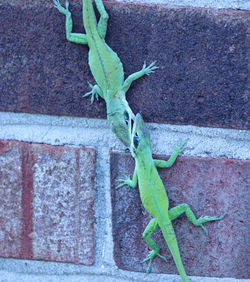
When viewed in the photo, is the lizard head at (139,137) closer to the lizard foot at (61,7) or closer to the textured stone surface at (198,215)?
the textured stone surface at (198,215)

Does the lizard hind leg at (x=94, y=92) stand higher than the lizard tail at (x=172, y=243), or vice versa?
the lizard hind leg at (x=94, y=92)

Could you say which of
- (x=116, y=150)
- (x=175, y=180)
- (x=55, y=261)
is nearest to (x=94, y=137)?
(x=116, y=150)

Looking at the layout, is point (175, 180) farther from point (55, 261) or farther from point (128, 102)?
point (55, 261)

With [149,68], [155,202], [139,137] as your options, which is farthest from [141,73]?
[155,202]

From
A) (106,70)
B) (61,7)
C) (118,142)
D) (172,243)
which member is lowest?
(172,243)

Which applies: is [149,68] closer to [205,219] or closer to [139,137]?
[139,137]

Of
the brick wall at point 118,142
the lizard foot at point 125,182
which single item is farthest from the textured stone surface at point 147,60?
the lizard foot at point 125,182

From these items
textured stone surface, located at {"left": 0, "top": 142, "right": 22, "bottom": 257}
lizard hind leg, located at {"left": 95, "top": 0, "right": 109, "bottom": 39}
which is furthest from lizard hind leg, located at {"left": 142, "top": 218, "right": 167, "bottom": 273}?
lizard hind leg, located at {"left": 95, "top": 0, "right": 109, "bottom": 39}
